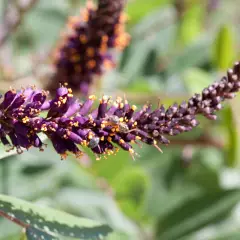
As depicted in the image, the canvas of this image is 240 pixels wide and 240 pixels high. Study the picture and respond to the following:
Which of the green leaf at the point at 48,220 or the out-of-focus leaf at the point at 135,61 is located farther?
the out-of-focus leaf at the point at 135,61

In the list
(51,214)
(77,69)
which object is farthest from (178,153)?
(51,214)

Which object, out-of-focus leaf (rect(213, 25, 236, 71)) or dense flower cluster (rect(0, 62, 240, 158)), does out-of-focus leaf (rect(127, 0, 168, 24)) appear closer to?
out-of-focus leaf (rect(213, 25, 236, 71))

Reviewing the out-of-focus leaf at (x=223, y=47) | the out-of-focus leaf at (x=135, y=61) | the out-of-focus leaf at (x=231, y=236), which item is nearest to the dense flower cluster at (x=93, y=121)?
the out-of-focus leaf at (x=231, y=236)

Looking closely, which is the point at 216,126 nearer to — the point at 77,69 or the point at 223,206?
the point at 223,206

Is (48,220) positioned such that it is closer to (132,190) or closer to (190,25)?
(132,190)

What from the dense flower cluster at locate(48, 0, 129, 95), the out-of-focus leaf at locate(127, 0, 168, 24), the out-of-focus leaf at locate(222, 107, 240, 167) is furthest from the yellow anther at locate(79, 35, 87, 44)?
the out-of-focus leaf at locate(127, 0, 168, 24)

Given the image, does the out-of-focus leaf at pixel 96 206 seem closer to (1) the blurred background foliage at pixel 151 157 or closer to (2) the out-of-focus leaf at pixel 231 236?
(1) the blurred background foliage at pixel 151 157
